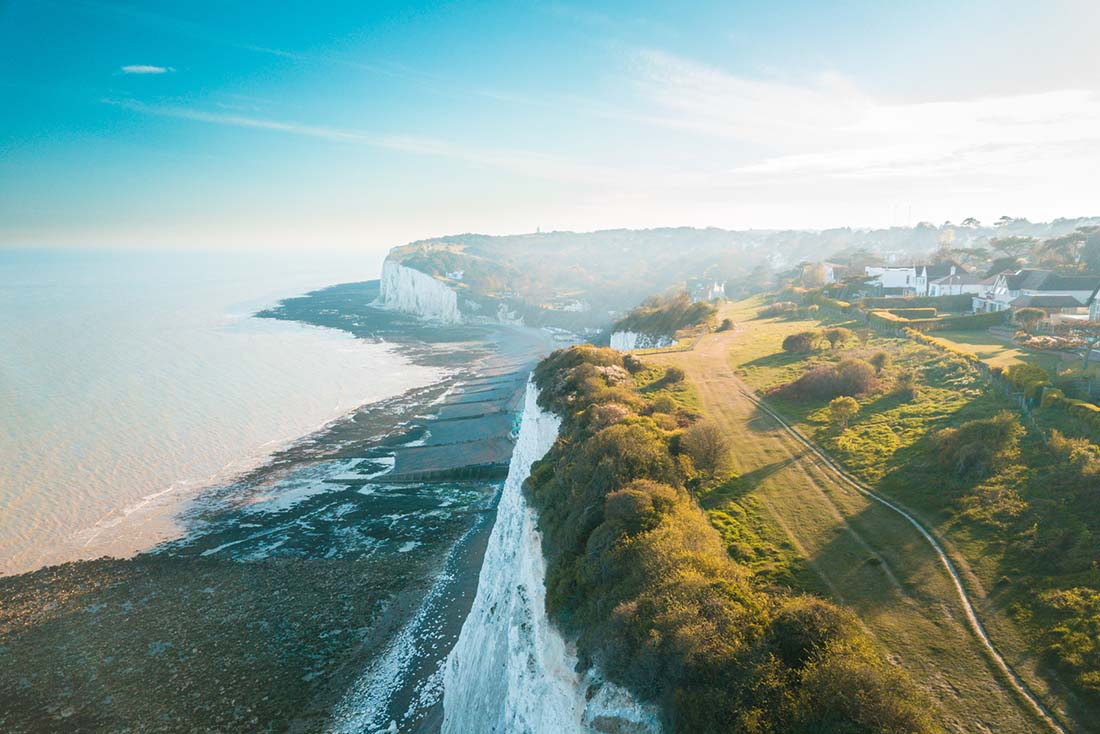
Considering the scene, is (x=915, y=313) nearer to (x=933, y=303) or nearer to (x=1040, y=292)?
(x=933, y=303)

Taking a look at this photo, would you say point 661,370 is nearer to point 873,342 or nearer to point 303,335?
point 873,342

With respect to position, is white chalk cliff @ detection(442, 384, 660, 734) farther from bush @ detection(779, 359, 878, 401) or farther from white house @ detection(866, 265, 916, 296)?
white house @ detection(866, 265, 916, 296)

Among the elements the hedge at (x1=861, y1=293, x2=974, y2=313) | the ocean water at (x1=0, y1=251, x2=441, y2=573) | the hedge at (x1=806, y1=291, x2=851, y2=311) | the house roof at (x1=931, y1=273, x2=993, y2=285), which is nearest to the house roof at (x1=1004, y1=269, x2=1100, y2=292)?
the hedge at (x1=861, y1=293, x2=974, y2=313)

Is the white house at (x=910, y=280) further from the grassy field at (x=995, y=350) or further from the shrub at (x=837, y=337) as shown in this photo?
the shrub at (x=837, y=337)

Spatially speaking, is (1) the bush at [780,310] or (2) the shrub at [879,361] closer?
(2) the shrub at [879,361]

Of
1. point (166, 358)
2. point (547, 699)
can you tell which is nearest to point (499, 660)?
point (547, 699)

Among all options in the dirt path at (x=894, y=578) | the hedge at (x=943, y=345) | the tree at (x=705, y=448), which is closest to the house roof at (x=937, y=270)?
the hedge at (x=943, y=345)

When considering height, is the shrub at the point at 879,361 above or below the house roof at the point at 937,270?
below
